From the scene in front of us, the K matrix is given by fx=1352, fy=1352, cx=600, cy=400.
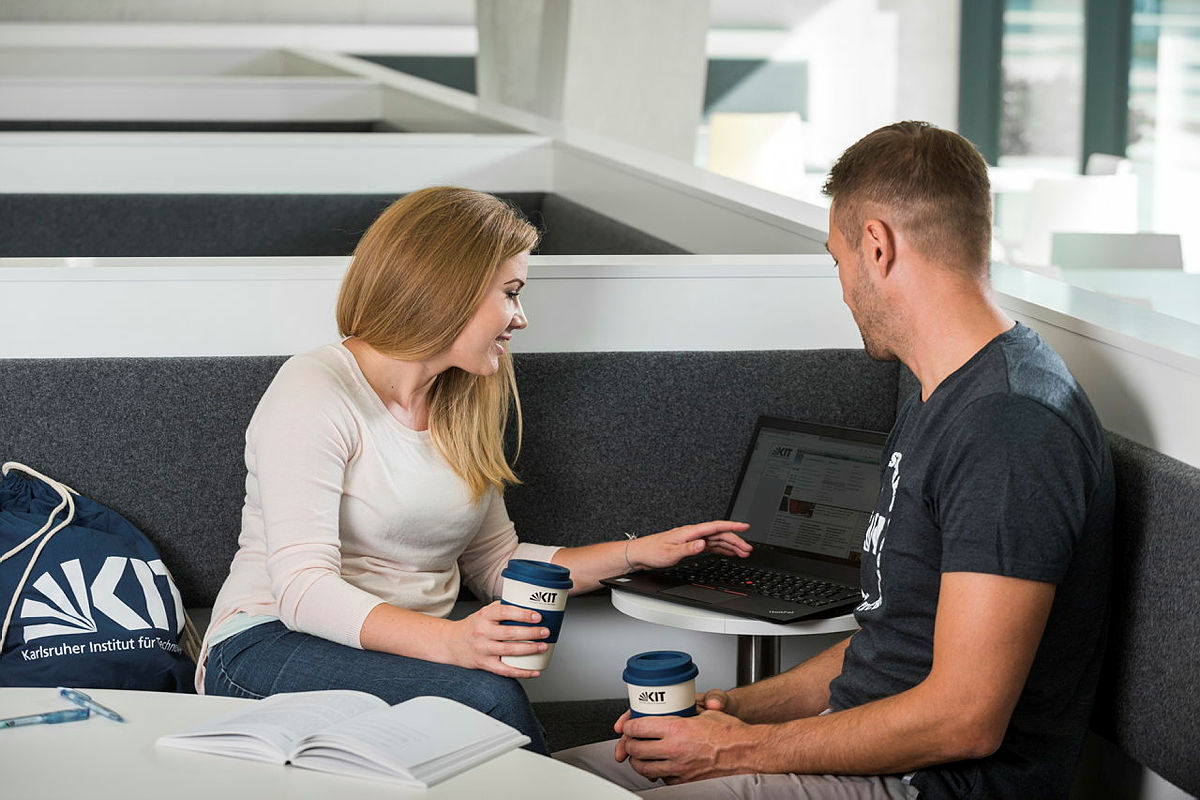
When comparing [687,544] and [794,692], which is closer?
[794,692]

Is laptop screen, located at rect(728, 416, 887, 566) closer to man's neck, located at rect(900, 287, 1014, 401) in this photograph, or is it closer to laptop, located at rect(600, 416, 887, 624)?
laptop, located at rect(600, 416, 887, 624)

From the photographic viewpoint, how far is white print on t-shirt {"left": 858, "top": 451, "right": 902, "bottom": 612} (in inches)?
58.9

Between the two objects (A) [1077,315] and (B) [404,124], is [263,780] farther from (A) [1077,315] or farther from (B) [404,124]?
(B) [404,124]

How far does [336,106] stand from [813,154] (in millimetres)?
6259

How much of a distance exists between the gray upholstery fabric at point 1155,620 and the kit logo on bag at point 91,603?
1303 mm

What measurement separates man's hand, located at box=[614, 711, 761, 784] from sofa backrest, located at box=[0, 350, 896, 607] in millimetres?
767

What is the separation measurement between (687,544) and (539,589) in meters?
0.48

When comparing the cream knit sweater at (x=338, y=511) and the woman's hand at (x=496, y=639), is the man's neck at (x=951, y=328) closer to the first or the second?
the woman's hand at (x=496, y=639)

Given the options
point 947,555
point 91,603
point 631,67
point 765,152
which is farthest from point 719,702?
point 765,152

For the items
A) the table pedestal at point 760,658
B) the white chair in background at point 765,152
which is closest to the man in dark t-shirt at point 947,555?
the table pedestal at point 760,658

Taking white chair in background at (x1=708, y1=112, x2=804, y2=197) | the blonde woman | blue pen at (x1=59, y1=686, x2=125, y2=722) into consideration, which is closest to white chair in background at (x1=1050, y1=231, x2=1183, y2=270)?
white chair in background at (x1=708, y1=112, x2=804, y2=197)

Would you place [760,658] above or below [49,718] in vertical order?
below

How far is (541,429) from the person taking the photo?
7.21 ft

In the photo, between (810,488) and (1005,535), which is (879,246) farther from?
(810,488)
